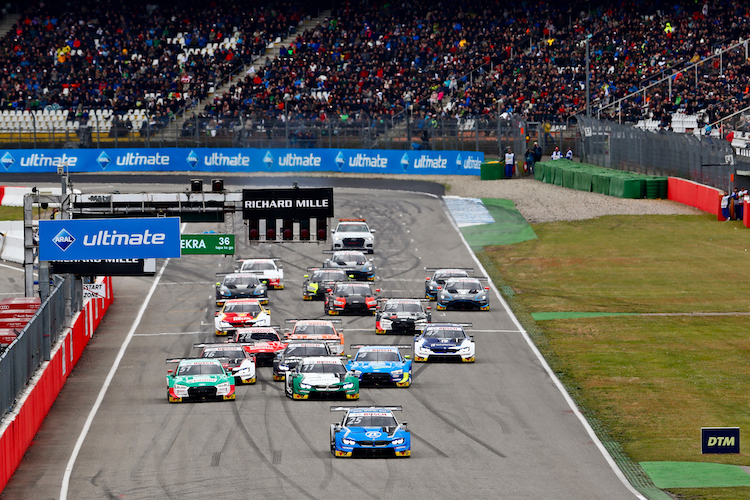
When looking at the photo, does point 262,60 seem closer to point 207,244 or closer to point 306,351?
point 207,244

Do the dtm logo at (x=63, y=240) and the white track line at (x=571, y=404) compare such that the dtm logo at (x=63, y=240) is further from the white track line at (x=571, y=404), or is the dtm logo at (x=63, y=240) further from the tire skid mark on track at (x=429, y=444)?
the white track line at (x=571, y=404)

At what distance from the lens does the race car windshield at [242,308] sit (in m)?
38.1

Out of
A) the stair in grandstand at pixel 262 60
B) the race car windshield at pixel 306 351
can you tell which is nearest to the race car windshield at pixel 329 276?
the race car windshield at pixel 306 351

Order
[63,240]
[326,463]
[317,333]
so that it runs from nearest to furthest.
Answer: [326,463], [63,240], [317,333]

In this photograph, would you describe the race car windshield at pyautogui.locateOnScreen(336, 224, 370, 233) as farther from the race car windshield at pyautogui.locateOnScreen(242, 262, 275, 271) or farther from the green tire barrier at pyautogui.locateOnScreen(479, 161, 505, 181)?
the green tire barrier at pyautogui.locateOnScreen(479, 161, 505, 181)

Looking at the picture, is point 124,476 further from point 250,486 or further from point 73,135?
point 73,135

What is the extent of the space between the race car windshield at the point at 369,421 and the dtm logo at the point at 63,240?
35.0ft

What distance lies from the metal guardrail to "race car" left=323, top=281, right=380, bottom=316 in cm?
872

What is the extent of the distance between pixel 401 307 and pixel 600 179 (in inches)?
1197

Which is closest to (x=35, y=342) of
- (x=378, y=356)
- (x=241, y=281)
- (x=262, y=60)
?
(x=378, y=356)

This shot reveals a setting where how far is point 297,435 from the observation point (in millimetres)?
26062

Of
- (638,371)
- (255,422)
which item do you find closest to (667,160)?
(638,371)

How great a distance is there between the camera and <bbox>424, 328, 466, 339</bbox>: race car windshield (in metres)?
34.2

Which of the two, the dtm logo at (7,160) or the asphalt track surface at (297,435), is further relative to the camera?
the dtm logo at (7,160)
